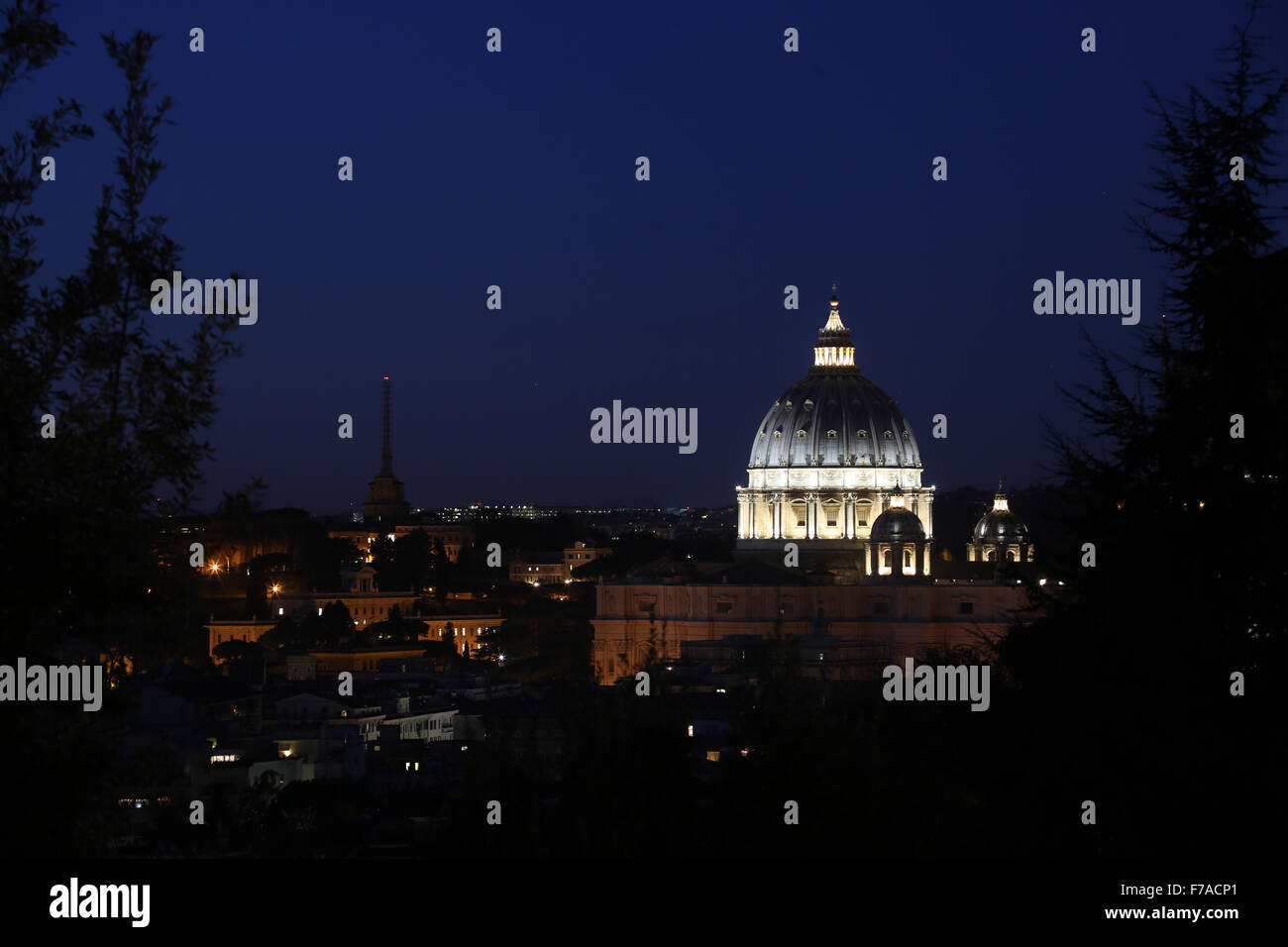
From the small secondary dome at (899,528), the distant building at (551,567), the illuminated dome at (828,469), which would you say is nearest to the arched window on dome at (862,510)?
the illuminated dome at (828,469)

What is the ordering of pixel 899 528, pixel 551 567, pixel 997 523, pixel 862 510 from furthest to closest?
1. pixel 551 567
2. pixel 862 510
3. pixel 997 523
4. pixel 899 528

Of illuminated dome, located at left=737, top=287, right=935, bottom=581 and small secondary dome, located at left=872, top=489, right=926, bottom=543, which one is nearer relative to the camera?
small secondary dome, located at left=872, top=489, right=926, bottom=543

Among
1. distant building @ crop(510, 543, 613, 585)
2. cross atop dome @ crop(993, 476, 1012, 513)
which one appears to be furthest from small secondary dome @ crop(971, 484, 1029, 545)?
distant building @ crop(510, 543, 613, 585)

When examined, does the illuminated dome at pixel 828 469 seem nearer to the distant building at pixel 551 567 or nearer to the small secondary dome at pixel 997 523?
the small secondary dome at pixel 997 523

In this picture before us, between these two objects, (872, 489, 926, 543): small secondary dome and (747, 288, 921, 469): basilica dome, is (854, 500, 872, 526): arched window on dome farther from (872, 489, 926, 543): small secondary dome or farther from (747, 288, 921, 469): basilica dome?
(872, 489, 926, 543): small secondary dome

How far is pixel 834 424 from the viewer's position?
338ft

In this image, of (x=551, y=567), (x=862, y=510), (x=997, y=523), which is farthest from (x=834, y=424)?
(x=551, y=567)

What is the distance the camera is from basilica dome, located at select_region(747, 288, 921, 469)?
102750 mm

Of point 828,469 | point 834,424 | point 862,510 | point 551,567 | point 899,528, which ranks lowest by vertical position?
point 551,567

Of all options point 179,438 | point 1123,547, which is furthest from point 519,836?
point 179,438

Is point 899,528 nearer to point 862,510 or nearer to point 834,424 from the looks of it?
point 862,510

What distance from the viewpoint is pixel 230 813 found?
84.8ft
